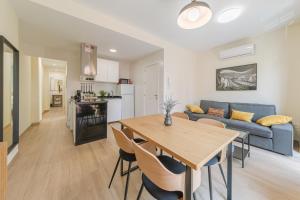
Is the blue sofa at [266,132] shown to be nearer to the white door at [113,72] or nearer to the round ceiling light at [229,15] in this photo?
the round ceiling light at [229,15]

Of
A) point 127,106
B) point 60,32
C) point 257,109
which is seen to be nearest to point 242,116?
point 257,109

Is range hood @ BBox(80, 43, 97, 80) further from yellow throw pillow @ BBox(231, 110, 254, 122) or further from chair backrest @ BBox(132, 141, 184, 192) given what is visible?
yellow throw pillow @ BBox(231, 110, 254, 122)

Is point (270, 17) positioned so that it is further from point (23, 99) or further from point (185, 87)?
point (23, 99)

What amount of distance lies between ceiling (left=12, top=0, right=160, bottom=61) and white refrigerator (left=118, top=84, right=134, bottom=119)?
4.70ft

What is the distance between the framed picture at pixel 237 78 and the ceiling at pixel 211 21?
82cm

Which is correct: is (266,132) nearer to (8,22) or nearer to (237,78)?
(237,78)

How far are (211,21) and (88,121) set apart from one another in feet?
11.0

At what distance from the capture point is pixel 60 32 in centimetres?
264

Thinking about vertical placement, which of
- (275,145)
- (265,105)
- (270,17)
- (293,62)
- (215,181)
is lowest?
(215,181)

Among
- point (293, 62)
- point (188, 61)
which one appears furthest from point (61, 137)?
point (293, 62)

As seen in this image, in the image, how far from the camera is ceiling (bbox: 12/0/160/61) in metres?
2.02

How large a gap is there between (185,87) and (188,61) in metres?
0.89

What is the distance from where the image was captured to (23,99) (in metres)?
3.54

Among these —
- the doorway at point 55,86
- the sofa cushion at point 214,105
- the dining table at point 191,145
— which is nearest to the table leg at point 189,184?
the dining table at point 191,145
